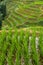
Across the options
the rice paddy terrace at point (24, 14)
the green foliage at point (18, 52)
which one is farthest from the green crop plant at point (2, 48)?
the rice paddy terrace at point (24, 14)

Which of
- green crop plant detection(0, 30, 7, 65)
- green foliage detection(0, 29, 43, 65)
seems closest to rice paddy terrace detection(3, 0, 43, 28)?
green crop plant detection(0, 30, 7, 65)

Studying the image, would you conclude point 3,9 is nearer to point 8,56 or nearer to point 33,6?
point 33,6

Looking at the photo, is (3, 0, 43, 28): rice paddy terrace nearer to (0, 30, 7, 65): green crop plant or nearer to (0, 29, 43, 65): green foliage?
(0, 30, 7, 65): green crop plant

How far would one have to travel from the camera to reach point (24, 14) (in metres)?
36.1

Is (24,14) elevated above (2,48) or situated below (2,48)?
below

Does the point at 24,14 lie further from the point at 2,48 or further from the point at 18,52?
the point at 18,52

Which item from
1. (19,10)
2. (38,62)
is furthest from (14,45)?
(19,10)

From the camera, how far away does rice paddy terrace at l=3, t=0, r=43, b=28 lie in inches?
1235

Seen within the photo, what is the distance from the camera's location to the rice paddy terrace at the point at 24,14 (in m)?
31.4

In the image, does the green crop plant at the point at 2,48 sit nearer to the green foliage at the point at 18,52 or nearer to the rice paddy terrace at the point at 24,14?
the green foliage at the point at 18,52

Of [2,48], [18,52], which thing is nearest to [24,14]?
[2,48]

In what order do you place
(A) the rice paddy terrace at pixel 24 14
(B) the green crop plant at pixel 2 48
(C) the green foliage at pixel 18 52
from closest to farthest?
(C) the green foliage at pixel 18 52 < (B) the green crop plant at pixel 2 48 < (A) the rice paddy terrace at pixel 24 14

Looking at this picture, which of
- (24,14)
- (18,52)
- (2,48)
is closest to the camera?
(18,52)

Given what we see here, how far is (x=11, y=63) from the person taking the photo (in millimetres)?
7363
